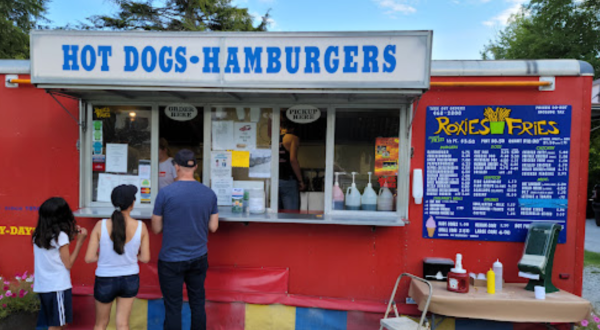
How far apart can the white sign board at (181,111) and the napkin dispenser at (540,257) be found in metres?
3.85

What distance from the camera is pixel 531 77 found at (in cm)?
422

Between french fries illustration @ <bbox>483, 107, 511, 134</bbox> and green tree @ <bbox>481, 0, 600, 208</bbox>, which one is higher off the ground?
green tree @ <bbox>481, 0, 600, 208</bbox>

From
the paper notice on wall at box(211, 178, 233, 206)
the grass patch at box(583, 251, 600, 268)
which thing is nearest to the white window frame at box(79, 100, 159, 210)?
the paper notice on wall at box(211, 178, 233, 206)

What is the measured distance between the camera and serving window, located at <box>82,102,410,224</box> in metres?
4.57

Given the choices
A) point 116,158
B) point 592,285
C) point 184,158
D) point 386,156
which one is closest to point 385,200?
point 386,156

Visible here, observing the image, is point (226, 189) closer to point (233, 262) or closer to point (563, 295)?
point (233, 262)

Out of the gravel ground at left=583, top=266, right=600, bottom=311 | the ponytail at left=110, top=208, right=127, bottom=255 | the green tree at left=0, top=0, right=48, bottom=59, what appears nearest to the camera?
the ponytail at left=110, top=208, right=127, bottom=255

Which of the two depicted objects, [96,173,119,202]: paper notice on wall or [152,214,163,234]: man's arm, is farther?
[96,173,119,202]: paper notice on wall

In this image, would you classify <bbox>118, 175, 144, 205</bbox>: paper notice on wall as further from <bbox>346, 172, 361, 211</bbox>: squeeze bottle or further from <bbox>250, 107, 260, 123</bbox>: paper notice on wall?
<bbox>346, 172, 361, 211</bbox>: squeeze bottle

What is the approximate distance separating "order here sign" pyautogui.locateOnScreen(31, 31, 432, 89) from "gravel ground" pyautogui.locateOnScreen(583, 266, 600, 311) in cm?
500

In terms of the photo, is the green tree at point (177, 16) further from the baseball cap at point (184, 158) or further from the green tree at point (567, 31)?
the baseball cap at point (184, 158)

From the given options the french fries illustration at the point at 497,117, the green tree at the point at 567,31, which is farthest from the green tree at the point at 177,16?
the french fries illustration at the point at 497,117

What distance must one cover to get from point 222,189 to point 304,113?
1299mm

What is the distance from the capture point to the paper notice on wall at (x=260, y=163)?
468cm
